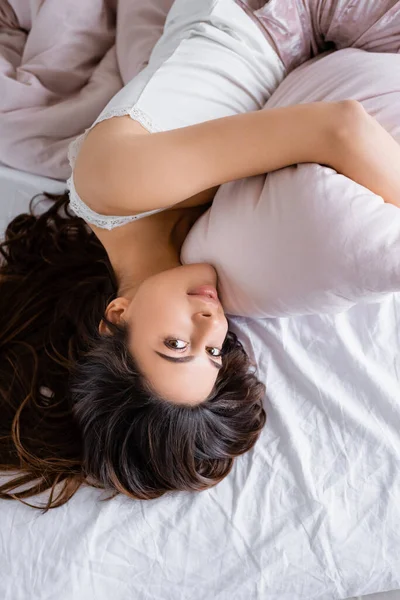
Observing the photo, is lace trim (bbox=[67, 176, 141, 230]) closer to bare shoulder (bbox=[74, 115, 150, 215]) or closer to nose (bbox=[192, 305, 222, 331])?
bare shoulder (bbox=[74, 115, 150, 215])

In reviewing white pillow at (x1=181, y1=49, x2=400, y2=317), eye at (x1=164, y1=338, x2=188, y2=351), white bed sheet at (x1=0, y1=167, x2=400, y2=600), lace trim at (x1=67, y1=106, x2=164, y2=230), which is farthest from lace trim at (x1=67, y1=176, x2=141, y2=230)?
white bed sheet at (x1=0, y1=167, x2=400, y2=600)

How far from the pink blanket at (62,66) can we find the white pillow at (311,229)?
7.5 inches

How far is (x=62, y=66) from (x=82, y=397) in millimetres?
764

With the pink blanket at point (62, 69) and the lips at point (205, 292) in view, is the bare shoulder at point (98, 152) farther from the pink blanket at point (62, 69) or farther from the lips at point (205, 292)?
the pink blanket at point (62, 69)

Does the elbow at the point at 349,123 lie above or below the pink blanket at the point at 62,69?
above

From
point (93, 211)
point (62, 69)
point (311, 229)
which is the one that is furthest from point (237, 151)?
point (62, 69)

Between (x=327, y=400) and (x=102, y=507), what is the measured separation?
1.46 feet

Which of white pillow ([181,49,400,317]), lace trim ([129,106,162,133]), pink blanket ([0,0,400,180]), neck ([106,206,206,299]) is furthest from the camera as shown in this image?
pink blanket ([0,0,400,180])

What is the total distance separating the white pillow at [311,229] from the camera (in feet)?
2.56

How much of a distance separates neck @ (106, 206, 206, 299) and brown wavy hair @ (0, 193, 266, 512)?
52 millimetres

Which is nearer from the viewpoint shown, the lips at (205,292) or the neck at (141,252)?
the lips at (205,292)

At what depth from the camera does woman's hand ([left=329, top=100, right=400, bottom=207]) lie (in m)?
0.81

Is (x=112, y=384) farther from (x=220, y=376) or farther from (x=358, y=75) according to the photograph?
(x=358, y=75)

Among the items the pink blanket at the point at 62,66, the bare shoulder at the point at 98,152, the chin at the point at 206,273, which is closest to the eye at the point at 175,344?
the chin at the point at 206,273
